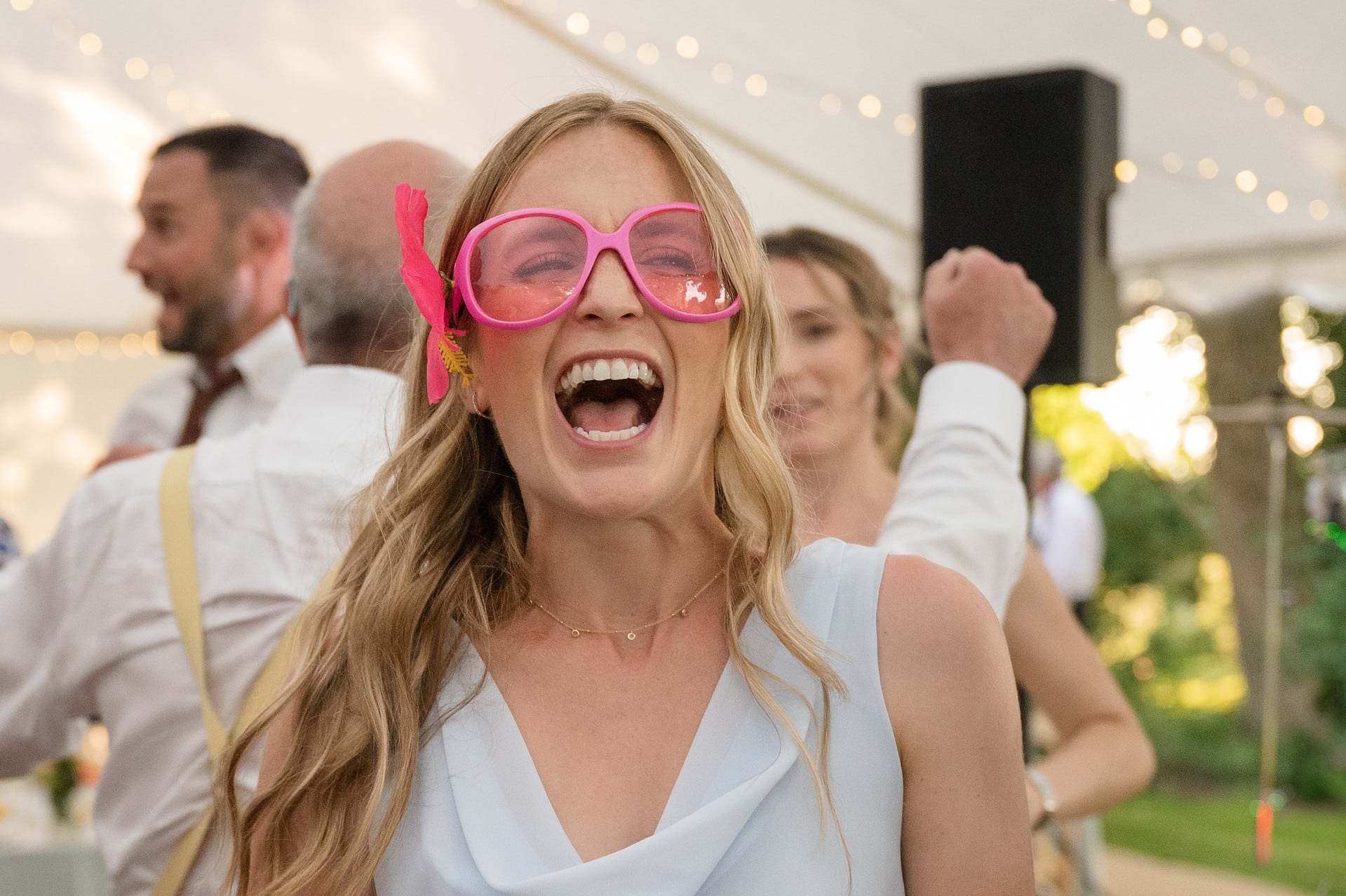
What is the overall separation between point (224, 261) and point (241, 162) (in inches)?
8.6

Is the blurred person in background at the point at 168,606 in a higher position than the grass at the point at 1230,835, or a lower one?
higher

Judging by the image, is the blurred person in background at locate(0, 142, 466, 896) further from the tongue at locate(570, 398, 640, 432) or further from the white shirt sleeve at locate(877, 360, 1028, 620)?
the white shirt sleeve at locate(877, 360, 1028, 620)

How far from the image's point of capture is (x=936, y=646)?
4.29ft

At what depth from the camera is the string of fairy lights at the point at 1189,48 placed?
3932 millimetres

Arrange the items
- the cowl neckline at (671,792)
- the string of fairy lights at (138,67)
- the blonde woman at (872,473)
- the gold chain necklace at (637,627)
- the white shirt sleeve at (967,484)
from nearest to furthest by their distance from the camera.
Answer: the cowl neckline at (671,792) → the gold chain necklace at (637,627) → the white shirt sleeve at (967,484) → the blonde woman at (872,473) → the string of fairy lights at (138,67)

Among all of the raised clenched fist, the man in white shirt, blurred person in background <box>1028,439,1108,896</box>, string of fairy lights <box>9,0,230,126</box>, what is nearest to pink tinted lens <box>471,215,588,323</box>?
the man in white shirt

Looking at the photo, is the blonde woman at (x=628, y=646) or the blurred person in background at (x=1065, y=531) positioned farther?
the blurred person in background at (x=1065, y=531)

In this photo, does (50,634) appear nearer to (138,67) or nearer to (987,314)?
(987,314)

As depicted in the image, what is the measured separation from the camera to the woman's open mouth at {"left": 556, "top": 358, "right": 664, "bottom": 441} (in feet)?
4.38

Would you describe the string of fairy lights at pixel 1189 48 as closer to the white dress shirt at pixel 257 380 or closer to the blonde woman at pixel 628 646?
the white dress shirt at pixel 257 380

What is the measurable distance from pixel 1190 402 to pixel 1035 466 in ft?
7.40

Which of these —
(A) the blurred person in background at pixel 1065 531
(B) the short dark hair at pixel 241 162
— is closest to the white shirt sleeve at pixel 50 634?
(B) the short dark hair at pixel 241 162

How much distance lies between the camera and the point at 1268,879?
6195mm

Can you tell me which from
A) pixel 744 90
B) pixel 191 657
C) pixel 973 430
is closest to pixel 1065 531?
pixel 744 90
